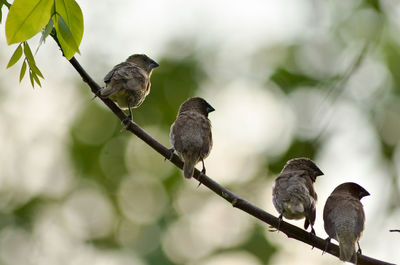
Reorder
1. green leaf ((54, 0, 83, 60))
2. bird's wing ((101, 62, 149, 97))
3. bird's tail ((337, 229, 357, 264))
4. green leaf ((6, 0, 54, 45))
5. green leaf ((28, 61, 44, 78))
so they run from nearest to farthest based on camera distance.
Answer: green leaf ((6, 0, 54, 45)), green leaf ((54, 0, 83, 60)), green leaf ((28, 61, 44, 78)), bird's tail ((337, 229, 357, 264)), bird's wing ((101, 62, 149, 97))

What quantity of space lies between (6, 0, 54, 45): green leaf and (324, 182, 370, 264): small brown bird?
11.5 feet

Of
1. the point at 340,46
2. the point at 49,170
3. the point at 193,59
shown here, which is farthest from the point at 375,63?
the point at 49,170

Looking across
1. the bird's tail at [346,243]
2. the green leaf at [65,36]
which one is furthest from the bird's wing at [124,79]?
the green leaf at [65,36]

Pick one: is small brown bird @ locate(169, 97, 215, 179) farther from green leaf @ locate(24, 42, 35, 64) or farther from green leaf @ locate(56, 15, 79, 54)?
green leaf @ locate(56, 15, 79, 54)

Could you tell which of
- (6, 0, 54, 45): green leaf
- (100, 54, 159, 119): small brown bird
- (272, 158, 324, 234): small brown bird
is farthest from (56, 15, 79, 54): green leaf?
(272, 158, 324, 234): small brown bird

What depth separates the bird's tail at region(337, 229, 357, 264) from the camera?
553 cm

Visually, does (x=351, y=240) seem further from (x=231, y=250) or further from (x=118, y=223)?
(x=118, y=223)

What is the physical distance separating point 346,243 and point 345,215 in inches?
21.7

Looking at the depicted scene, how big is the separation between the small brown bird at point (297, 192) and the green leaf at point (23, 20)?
370 centimetres

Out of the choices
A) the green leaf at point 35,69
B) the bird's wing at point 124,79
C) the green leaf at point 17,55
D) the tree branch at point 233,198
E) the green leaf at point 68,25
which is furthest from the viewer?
the bird's wing at point 124,79

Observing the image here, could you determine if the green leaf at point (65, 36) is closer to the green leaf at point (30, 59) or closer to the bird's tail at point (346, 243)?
the green leaf at point (30, 59)

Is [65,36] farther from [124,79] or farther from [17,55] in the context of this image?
[124,79]

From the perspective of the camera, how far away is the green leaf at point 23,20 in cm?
327

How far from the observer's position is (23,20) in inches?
129
